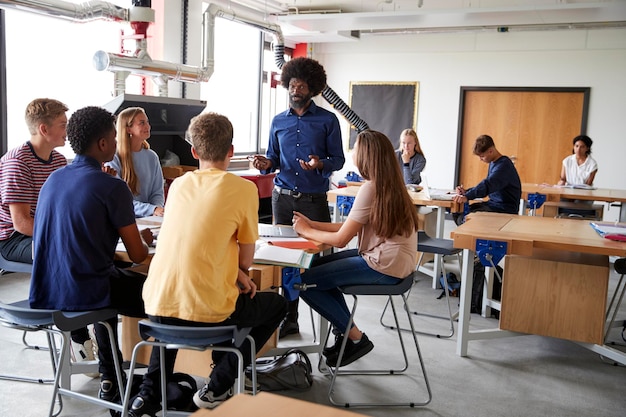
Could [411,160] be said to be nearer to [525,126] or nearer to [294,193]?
[294,193]

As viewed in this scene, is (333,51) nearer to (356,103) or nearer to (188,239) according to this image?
(356,103)

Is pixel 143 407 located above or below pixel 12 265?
below

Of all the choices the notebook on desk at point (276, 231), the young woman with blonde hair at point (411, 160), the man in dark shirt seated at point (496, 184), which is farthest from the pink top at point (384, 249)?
the young woman with blonde hair at point (411, 160)

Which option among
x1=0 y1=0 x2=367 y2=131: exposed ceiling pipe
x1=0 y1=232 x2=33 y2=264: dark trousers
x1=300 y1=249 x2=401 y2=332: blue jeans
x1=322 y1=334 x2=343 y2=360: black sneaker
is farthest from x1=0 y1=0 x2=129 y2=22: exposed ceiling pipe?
x1=322 y1=334 x2=343 y2=360: black sneaker

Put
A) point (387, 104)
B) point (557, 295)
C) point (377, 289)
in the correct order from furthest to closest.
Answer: point (387, 104), point (557, 295), point (377, 289)

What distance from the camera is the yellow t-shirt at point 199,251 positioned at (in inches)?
83.7

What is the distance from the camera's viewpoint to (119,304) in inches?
99.8

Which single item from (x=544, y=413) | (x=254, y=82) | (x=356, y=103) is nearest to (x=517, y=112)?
(x=356, y=103)

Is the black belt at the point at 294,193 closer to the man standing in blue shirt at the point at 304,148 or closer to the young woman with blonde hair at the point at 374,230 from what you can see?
the man standing in blue shirt at the point at 304,148

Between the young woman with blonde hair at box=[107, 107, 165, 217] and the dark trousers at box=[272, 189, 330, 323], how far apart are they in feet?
2.27

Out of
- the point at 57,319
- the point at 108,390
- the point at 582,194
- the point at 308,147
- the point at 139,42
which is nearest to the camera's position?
the point at 57,319

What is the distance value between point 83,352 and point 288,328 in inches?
49.2

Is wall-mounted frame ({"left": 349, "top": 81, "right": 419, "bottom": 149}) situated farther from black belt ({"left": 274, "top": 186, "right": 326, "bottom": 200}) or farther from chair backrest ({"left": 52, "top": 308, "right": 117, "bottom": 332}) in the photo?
chair backrest ({"left": 52, "top": 308, "right": 117, "bottom": 332})

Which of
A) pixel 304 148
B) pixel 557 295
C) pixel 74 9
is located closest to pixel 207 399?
pixel 304 148
